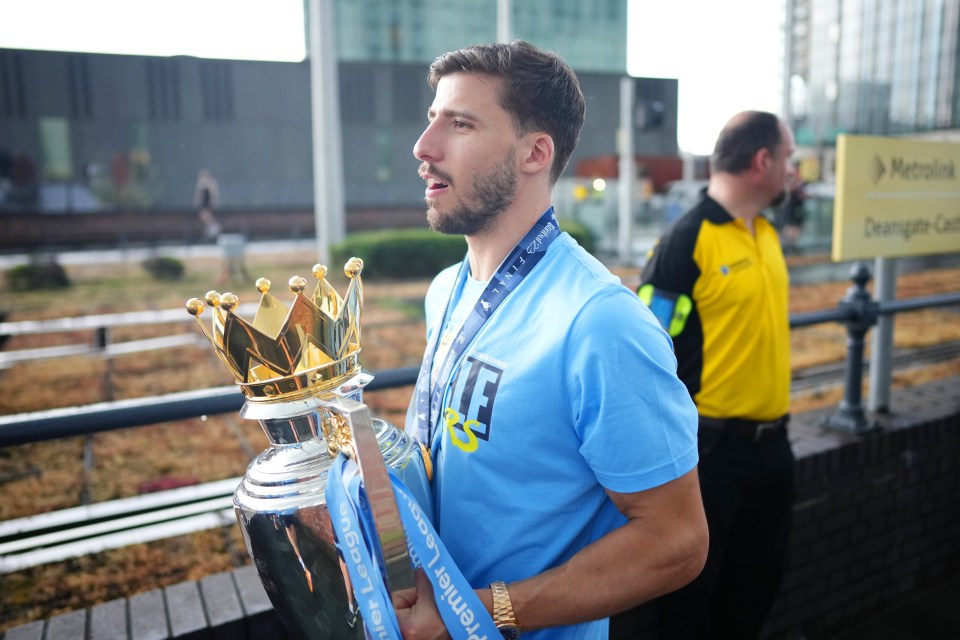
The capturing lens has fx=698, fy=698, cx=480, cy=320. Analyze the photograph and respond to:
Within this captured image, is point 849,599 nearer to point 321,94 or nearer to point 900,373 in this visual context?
point 900,373

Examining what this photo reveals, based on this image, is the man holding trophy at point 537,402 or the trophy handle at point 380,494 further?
the man holding trophy at point 537,402

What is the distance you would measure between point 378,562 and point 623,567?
42cm

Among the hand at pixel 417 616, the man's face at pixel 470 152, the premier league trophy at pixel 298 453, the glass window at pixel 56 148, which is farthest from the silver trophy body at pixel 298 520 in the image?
the glass window at pixel 56 148

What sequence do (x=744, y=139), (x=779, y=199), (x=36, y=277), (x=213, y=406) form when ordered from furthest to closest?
(x=36, y=277), (x=779, y=199), (x=744, y=139), (x=213, y=406)

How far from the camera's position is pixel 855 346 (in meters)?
3.34

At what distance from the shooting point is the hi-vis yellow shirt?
2473 mm

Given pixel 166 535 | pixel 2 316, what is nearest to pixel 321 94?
pixel 2 316

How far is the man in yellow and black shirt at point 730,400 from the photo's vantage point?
246cm

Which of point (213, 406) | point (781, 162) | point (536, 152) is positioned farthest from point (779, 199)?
point (213, 406)

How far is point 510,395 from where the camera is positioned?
122 cm

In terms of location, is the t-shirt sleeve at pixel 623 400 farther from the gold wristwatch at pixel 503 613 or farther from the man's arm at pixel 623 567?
the gold wristwatch at pixel 503 613

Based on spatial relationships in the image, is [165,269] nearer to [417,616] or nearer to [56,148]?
[417,616]

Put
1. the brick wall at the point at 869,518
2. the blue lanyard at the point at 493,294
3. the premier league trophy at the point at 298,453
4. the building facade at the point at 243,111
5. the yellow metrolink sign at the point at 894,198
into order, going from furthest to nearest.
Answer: the building facade at the point at 243,111 → the yellow metrolink sign at the point at 894,198 → the brick wall at the point at 869,518 → the blue lanyard at the point at 493,294 → the premier league trophy at the point at 298,453

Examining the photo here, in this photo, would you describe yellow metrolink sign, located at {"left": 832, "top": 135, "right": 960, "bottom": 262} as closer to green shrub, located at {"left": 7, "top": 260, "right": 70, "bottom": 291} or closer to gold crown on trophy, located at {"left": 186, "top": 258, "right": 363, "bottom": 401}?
gold crown on trophy, located at {"left": 186, "top": 258, "right": 363, "bottom": 401}
